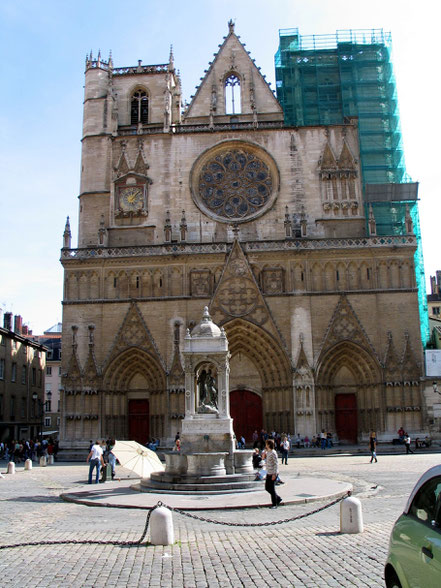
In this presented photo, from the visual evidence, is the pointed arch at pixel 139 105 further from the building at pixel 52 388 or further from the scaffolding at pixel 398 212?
the building at pixel 52 388

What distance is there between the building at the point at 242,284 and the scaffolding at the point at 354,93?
6610 mm

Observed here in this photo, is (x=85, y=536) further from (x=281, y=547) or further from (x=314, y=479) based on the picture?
(x=314, y=479)

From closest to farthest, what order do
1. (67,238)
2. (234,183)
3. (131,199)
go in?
(67,238) → (131,199) → (234,183)

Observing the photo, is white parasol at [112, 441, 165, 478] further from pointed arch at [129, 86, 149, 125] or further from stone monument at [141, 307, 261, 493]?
pointed arch at [129, 86, 149, 125]

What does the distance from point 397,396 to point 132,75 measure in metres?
26.5

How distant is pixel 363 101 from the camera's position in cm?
4444

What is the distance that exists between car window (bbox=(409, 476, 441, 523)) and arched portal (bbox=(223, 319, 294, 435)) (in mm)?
27199

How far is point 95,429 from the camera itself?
1287 inches

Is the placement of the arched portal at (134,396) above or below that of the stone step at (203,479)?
above

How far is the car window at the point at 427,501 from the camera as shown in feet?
16.2

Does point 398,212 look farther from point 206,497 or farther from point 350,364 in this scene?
point 206,497

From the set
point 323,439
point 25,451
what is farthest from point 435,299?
point 25,451

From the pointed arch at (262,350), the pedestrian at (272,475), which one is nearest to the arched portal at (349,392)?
the pointed arch at (262,350)

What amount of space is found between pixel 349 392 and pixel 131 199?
17.1m
